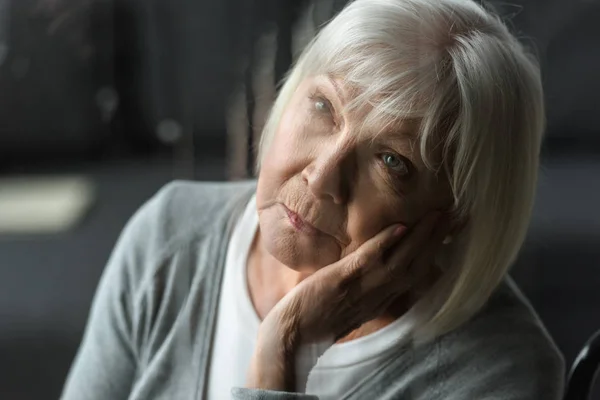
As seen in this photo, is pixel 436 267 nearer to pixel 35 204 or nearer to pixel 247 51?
pixel 247 51

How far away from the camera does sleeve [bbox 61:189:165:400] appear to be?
0.76 meters

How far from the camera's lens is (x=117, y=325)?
0.76 m

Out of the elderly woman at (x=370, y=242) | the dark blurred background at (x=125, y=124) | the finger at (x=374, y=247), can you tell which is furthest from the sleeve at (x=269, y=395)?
the dark blurred background at (x=125, y=124)

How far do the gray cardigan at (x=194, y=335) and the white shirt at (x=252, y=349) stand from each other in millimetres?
11

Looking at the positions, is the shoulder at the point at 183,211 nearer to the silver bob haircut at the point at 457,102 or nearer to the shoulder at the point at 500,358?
the silver bob haircut at the point at 457,102

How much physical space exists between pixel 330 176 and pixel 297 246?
2.5 inches

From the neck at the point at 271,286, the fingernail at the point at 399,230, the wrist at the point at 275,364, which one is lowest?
the wrist at the point at 275,364

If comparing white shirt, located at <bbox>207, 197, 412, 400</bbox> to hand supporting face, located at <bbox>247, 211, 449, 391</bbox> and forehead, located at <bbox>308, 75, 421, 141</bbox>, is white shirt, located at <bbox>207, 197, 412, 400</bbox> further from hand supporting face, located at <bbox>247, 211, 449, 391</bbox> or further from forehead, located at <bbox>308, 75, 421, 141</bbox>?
forehead, located at <bbox>308, 75, 421, 141</bbox>

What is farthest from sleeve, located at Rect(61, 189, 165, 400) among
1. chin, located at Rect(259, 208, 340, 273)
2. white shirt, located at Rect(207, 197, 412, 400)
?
chin, located at Rect(259, 208, 340, 273)

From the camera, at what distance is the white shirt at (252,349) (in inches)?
23.9

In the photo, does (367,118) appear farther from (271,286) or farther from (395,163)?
(271,286)

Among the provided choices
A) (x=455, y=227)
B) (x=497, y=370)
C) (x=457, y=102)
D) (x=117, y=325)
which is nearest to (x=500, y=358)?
(x=497, y=370)

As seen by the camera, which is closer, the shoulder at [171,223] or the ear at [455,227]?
the ear at [455,227]

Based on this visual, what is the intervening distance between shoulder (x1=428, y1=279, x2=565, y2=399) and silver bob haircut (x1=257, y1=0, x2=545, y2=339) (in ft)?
0.08
